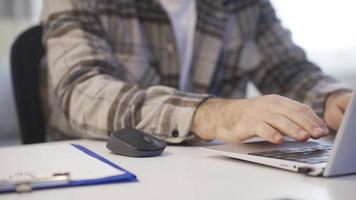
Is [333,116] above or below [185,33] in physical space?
below

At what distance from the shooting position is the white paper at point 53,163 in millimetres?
641

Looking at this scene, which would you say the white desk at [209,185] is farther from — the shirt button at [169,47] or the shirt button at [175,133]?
the shirt button at [169,47]

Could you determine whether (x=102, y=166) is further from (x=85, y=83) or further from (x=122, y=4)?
(x=122, y=4)

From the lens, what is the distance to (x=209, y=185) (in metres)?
0.60

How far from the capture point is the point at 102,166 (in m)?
0.68

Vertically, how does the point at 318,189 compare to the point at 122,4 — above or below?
below

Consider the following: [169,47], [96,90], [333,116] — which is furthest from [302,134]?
[169,47]

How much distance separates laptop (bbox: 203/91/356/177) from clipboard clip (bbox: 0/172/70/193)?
25 cm

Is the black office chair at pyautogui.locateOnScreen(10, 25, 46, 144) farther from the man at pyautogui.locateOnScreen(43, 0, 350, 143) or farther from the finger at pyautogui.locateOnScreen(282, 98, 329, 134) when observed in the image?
the finger at pyautogui.locateOnScreen(282, 98, 329, 134)

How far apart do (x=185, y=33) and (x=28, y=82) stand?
1.30 feet

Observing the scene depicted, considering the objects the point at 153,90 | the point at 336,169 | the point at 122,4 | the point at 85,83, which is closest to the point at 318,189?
the point at 336,169

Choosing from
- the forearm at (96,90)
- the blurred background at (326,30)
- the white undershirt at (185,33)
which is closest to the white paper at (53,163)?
the forearm at (96,90)

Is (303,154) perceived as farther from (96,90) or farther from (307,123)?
(96,90)

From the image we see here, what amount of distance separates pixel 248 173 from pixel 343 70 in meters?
2.11
